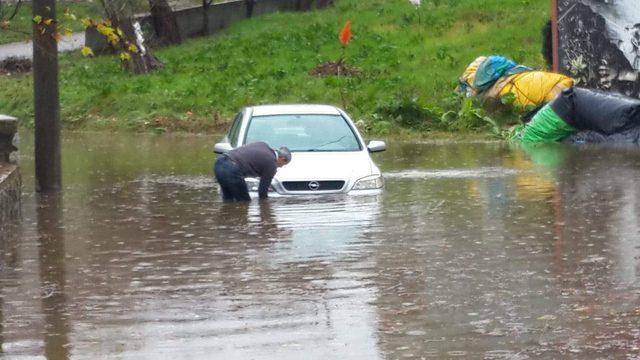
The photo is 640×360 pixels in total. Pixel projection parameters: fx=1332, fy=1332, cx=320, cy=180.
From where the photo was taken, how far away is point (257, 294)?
33.2 ft

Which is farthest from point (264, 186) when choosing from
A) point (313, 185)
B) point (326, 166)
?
point (326, 166)

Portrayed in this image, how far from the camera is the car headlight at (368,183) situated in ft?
50.0

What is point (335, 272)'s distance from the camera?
35.9 feet

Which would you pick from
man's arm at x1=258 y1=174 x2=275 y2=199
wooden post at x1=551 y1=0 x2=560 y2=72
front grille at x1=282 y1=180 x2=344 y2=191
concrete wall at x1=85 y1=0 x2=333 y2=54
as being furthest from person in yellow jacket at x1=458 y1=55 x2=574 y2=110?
concrete wall at x1=85 y1=0 x2=333 y2=54

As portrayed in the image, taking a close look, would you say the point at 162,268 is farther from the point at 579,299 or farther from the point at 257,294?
the point at 579,299

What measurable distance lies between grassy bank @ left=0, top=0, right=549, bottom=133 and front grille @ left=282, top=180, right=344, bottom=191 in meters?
11.4

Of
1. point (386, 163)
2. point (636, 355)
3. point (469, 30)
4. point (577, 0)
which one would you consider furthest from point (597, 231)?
point (469, 30)

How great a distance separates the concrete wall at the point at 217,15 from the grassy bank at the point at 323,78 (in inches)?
61.8

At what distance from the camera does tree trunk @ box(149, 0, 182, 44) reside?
3991 cm

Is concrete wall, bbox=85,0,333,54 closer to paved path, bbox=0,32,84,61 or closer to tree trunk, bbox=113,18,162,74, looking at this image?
paved path, bbox=0,32,84,61

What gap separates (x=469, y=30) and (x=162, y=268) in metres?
24.3

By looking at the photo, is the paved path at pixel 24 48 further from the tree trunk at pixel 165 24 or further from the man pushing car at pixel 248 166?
the man pushing car at pixel 248 166

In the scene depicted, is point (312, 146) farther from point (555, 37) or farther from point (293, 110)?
point (555, 37)

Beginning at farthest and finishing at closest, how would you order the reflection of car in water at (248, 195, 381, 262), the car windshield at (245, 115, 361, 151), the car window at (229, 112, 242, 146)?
the car window at (229, 112, 242, 146)
the car windshield at (245, 115, 361, 151)
the reflection of car in water at (248, 195, 381, 262)
